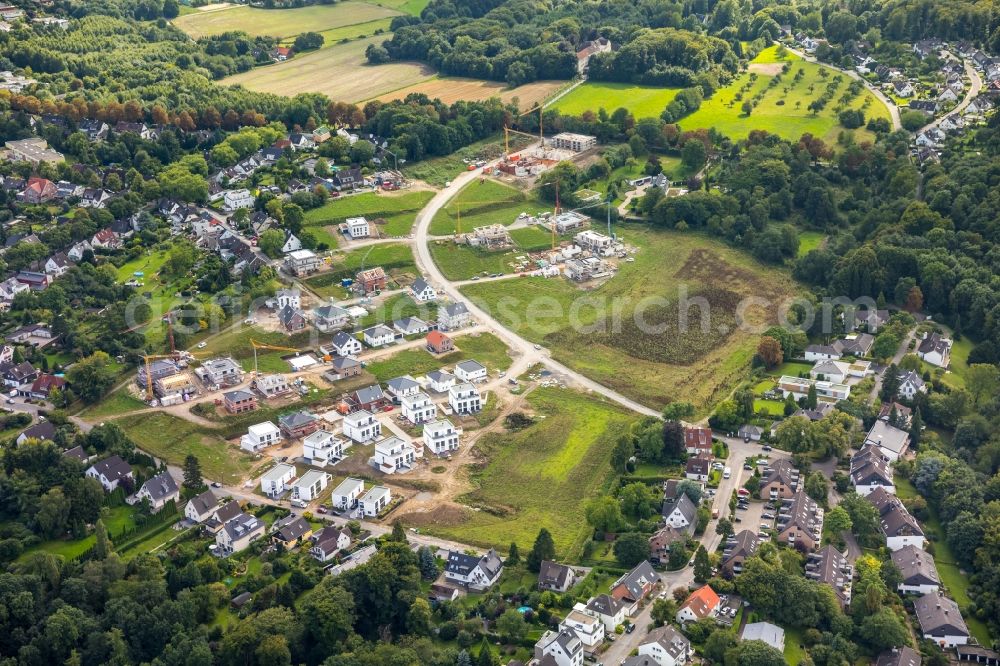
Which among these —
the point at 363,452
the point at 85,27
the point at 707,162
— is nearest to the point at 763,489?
the point at 363,452

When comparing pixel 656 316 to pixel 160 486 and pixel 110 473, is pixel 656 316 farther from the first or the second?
pixel 110 473

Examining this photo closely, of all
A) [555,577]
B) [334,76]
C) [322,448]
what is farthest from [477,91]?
[555,577]

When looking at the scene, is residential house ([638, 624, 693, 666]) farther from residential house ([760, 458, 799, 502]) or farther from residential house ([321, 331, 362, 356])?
residential house ([321, 331, 362, 356])

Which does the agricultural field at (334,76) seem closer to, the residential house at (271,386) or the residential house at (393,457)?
the residential house at (271,386)

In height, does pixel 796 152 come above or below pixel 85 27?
below

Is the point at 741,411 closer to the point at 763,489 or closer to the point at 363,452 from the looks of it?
the point at 763,489

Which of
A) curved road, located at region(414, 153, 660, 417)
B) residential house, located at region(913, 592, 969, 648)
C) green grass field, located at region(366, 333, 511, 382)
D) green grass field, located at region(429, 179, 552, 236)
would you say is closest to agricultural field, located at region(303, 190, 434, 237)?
curved road, located at region(414, 153, 660, 417)
